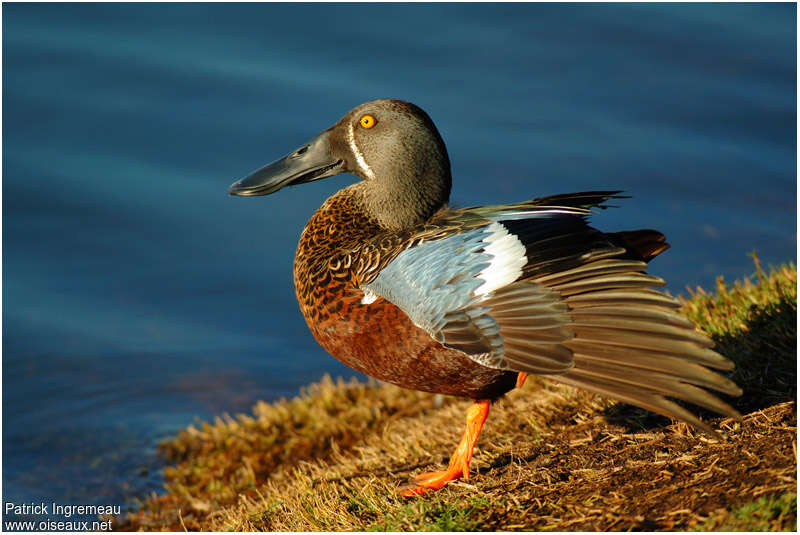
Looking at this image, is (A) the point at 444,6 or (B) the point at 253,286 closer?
(B) the point at 253,286

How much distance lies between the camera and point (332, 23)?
8.32 meters

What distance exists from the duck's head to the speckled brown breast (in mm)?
192

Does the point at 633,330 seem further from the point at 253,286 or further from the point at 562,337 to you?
the point at 253,286

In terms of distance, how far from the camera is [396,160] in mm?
3900

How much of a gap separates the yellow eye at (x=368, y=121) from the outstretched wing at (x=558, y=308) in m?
0.75

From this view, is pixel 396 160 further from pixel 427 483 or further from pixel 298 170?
pixel 427 483

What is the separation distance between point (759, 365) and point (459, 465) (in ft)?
4.77

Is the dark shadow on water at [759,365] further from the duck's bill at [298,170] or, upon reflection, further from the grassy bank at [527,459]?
the duck's bill at [298,170]

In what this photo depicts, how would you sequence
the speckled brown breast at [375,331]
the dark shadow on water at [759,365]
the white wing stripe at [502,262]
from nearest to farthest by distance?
1. the white wing stripe at [502,262]
2. the speckled brown breast at [375,331]
3. the dark shadow on water at [759,365]

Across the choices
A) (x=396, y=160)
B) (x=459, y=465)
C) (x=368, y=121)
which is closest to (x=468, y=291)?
(x=459, y=465)

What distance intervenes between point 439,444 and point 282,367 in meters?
2.64

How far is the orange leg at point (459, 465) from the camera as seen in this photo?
338 centimetres

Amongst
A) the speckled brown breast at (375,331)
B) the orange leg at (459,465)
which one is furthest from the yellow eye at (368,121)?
the orange leg at (459,465)

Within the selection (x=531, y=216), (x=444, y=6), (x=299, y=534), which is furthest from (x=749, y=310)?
(x=444, y=6)
